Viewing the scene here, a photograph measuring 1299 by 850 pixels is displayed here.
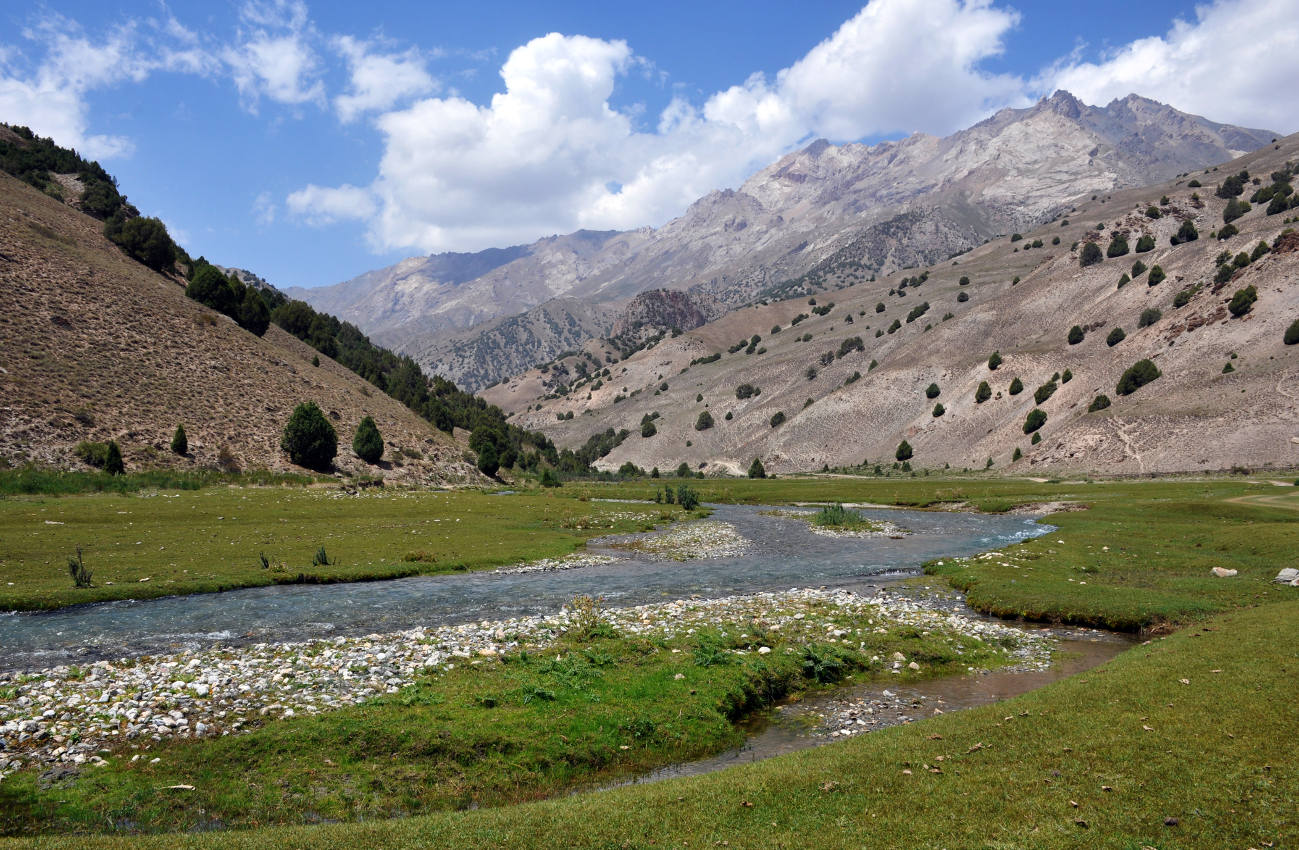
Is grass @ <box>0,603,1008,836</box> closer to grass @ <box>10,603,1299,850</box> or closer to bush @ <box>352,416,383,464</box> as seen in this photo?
grass @ <box>10,603,1299,850</box>

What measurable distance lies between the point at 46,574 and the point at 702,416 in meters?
163

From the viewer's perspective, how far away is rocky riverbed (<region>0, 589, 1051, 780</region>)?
13023 mm

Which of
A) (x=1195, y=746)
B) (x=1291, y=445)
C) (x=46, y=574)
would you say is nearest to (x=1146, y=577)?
(x=1195, y=746)

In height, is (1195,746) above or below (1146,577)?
above

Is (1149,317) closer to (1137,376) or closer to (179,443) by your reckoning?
(1137,376)

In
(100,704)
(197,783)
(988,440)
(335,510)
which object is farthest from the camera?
(988,440)

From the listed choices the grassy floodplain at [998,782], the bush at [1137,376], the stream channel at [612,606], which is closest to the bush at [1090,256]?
the bush at [1137,376]

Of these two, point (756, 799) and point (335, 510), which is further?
point (335, 510)

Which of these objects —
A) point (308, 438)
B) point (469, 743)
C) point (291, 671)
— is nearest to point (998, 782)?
point (469, 743)

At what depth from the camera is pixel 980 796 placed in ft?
32.9

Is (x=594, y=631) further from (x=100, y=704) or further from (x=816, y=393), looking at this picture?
(x=816, y=393)

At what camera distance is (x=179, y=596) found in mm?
27969

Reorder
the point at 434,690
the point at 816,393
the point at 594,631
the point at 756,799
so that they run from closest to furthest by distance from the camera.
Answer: the point at 756,799
the point at 434,690
the point at 594,631
the point at 816,393

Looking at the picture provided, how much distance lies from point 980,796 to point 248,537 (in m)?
43.3
